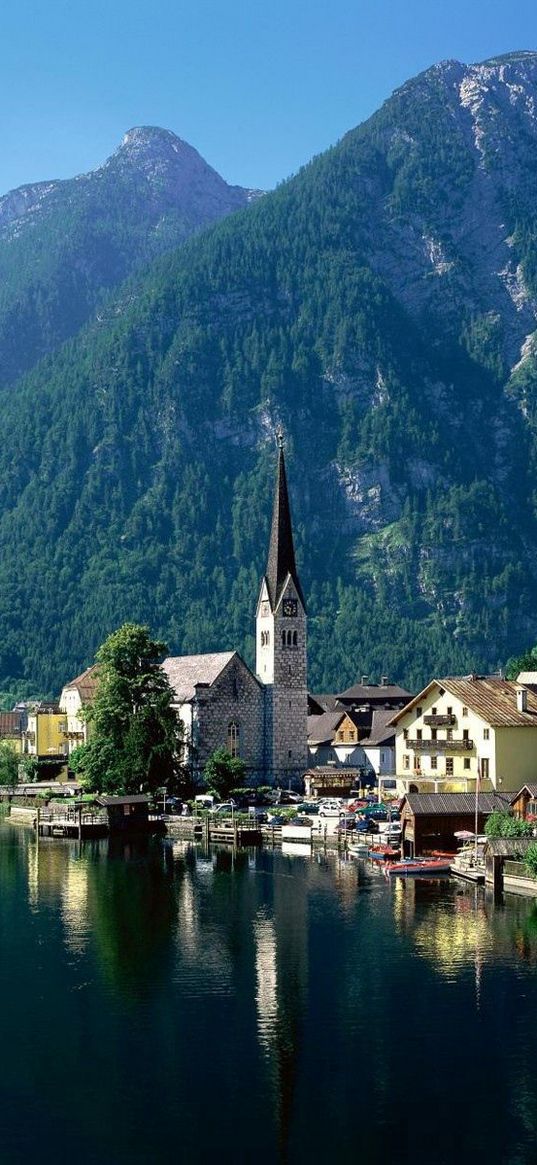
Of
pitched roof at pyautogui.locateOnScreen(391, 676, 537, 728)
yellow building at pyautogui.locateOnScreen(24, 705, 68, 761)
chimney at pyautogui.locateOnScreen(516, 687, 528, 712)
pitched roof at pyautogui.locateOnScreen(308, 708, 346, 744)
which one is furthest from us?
yellow building at pyautogui.locateOnScreen(24, 705, 68, 761)

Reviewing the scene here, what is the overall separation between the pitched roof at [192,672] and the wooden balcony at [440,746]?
26.7 metres

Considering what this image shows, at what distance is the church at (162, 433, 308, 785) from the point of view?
472ft

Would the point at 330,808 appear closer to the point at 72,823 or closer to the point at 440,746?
the point at 440,746

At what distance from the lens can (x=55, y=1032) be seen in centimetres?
5541

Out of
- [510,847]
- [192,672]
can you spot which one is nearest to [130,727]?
[192,672]

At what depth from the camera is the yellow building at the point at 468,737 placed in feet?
372

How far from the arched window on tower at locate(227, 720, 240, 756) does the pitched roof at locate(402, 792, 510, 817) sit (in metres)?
45.7

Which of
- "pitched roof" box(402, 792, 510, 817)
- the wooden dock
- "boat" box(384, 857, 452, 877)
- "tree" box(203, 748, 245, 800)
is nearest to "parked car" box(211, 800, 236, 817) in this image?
"tree" box(203, 748, 245, 800)

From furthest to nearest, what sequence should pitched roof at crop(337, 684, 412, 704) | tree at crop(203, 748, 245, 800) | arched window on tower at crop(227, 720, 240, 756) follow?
pitched roof at crop(337, 684, 412, 704)
arched window on tower at crop(227, 720, 240, 756)
tree at crop(203, 748, 245, 800)

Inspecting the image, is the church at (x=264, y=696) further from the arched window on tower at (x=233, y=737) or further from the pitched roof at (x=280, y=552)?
the pitched roof at (x=280, y=552)

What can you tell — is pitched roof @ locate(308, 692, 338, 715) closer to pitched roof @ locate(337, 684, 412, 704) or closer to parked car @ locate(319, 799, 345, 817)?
pitched roof @ locate(337, 684, 412, 704)

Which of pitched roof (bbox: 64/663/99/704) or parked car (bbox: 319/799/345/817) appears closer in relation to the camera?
parked car (bbox: 319/799/345/817)

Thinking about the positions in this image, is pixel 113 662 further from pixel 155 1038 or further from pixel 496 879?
pixel 155 1038

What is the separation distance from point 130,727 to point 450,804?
39797 millimetres
